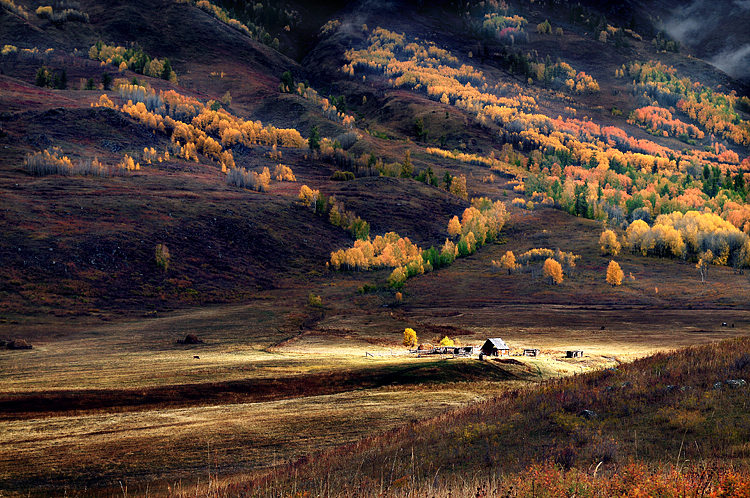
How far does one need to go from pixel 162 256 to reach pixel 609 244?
138571 mm

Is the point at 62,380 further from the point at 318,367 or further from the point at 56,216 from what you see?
the point at 56,216

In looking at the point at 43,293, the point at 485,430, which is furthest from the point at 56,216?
the point at 485,430

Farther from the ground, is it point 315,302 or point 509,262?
point 509,262

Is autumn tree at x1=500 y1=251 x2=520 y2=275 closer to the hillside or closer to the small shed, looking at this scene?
the hillside

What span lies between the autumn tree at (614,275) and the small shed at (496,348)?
9077cm

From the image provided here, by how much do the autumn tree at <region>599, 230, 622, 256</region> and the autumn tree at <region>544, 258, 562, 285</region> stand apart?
32041mm

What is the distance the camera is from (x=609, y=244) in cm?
18912

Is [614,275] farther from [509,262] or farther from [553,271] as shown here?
[509,262]

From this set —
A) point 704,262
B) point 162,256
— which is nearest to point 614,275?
point 704,262

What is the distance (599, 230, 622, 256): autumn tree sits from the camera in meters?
187

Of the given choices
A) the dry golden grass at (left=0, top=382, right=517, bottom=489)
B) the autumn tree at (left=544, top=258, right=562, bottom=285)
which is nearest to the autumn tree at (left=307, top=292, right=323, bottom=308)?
the autumn tree at (left=544, top=258, right=562, bottom=285)

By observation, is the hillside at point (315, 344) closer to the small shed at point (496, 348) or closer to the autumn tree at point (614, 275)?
the autumn tree at point (614, 275)

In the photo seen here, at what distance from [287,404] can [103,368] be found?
2885 centimetres

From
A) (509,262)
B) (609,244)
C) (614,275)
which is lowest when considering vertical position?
(614,275)
